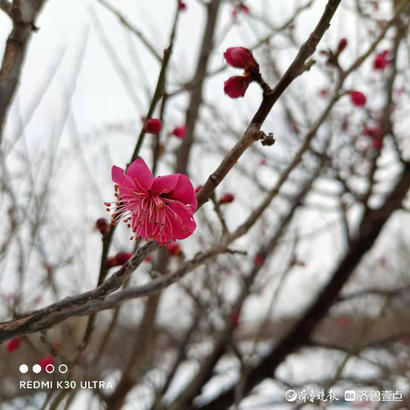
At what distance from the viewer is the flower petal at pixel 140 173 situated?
86cm

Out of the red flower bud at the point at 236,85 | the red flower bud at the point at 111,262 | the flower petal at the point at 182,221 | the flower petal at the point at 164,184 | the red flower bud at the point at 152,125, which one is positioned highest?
the red flower bud at the point at 152,125

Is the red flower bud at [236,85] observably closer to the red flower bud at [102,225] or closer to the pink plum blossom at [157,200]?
the pink plum blossom at [157,200]

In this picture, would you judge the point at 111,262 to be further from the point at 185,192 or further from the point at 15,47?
the point at 15,47

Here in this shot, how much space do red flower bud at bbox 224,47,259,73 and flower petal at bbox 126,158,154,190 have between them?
279 mm

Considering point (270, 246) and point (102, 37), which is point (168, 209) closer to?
point (102, 37)

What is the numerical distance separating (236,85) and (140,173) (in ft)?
0.91

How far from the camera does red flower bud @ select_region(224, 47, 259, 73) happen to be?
0.80 meters

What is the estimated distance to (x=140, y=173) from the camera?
0.87 metres

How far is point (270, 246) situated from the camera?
3043mm

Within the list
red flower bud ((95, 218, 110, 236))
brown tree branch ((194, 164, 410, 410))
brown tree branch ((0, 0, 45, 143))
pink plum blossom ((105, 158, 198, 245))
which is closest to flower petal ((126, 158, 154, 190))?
pink plum blossom ((105, 158, 198, 245))

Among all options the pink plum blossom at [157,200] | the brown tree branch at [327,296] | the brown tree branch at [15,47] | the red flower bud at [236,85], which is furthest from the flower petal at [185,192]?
the brown tree branch at [327,296]

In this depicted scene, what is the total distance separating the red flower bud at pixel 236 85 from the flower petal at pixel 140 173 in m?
0.24

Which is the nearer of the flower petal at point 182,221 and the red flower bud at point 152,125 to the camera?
the flower petal at point 182,221

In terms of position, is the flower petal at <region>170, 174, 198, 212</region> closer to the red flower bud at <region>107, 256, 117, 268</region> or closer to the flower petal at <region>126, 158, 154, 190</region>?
the flower petal at <region>126, 158, 154, 190</region>
